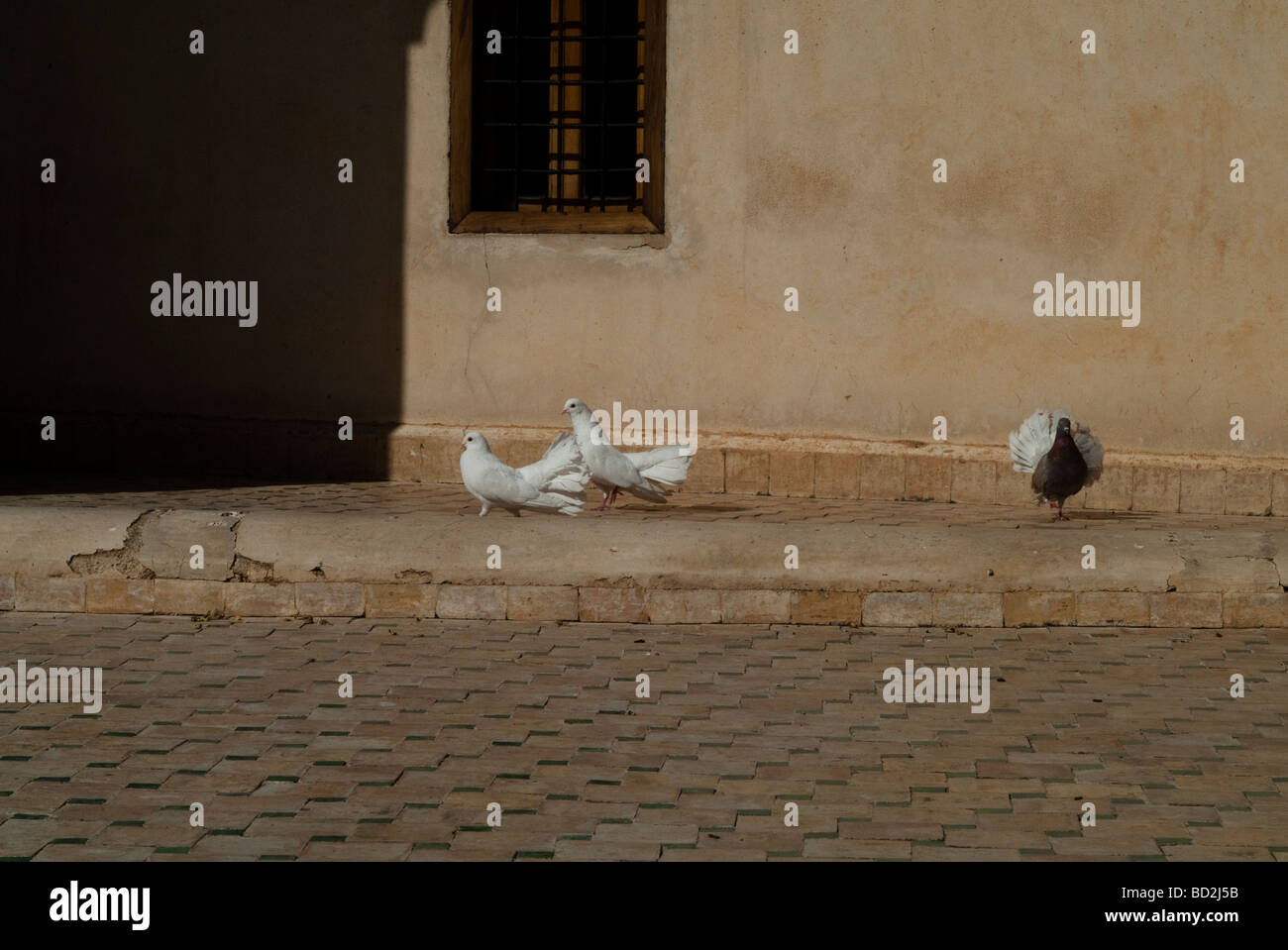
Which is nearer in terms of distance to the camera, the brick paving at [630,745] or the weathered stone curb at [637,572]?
the brick paving at [630,745]

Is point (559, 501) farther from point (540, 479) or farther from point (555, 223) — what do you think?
point (555, 223)

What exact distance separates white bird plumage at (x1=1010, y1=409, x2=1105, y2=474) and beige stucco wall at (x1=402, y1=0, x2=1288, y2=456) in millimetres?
1154

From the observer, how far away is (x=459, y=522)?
8.58 meters

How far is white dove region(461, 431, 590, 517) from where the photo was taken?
9.24m

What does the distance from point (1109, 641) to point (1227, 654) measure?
532 mm

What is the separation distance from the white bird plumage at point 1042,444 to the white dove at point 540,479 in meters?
3.17

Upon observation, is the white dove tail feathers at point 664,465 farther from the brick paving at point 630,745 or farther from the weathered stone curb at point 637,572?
the brick paving at point 630,745

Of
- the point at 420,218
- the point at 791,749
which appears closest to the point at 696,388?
the point at 420,218

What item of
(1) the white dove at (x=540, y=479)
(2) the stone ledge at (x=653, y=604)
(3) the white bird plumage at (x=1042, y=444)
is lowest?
(2) the stone ledge at (x=653, y=604)

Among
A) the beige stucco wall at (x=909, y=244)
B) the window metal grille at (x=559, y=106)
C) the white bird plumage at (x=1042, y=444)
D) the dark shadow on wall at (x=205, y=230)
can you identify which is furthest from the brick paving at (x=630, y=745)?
the window metal grille at (x=559, y=106)

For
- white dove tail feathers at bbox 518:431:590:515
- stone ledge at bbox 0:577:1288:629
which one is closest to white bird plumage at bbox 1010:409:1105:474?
stone ledge at bbox 0:577:1288:629

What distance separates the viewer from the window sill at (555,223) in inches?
500

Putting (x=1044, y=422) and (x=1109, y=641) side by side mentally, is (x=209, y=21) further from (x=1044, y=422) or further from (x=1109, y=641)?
(x=1109, y=641)

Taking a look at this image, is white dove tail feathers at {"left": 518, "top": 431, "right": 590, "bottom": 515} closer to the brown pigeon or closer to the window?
the brown pigeon
